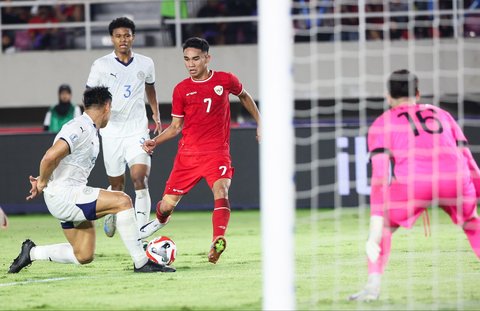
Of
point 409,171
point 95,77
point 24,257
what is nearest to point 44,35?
point 95,77

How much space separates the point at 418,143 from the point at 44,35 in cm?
1399

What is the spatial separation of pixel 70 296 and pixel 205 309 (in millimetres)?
1233

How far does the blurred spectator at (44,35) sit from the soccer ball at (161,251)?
11572 mm

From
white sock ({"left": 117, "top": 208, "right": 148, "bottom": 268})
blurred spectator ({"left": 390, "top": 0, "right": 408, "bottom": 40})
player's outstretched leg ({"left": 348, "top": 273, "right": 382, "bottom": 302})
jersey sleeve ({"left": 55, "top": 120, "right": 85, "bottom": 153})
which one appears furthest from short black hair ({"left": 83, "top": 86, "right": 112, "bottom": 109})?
blurred spectator ({"left": 390, "top": 0, "right": 408, "bottom": 40})

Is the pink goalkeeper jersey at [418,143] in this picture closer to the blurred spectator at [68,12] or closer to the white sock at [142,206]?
the white sock at [142,206]

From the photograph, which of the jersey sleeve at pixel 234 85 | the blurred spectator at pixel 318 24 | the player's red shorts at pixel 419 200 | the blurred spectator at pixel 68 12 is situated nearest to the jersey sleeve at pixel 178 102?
the jersey sleeve at pixel 234 85

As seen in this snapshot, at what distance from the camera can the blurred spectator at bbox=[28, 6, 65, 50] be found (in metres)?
20.0

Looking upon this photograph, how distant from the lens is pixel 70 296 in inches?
302

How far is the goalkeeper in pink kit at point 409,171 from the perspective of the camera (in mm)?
6926

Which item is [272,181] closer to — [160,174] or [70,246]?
[70,246]

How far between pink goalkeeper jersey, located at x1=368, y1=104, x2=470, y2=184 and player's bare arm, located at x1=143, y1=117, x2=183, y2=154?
3123 mm

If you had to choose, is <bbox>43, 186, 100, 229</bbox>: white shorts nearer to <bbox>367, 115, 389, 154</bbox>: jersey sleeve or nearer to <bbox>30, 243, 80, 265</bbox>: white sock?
<bbox>30, 243, 80, 265</bbox>: white sock

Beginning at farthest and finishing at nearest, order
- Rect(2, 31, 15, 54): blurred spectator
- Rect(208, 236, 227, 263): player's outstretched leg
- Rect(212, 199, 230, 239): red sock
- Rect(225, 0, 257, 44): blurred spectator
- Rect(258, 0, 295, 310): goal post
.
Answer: Rect(2, 31, 15, 54): blurred spectator → Rect(225, 0, 257, 44): blurred spectator → Rect(212, 199, 230, 239): red sock → Rect(208, 236, 227, 263): player's outstretched leg → Rect(258, 0, 295, 310): goal post

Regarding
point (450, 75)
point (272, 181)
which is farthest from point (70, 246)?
point (450, 75)
